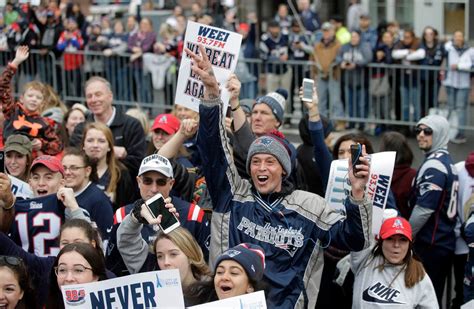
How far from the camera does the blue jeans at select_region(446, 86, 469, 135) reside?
1448cm

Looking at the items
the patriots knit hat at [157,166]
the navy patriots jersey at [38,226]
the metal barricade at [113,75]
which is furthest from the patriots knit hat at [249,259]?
the metal barricade at [113,75]

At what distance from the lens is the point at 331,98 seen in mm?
15453

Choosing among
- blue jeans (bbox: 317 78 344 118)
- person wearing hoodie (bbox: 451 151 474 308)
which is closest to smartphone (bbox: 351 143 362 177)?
person wearing hoodie (bbox: 451 151 474 308)

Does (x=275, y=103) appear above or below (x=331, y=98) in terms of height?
above

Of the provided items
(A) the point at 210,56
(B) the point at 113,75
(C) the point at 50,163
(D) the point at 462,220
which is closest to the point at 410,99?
(B) the point at 113,75

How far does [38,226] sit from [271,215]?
77.3 inches

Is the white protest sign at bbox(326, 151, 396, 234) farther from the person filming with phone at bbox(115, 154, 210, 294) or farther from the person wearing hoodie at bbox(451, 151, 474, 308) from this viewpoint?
the person wearing hoodie at bbox(451, 151, 474, 308)

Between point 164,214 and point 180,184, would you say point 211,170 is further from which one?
point 180,184

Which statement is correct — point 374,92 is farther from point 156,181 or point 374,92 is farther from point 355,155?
point 355,155

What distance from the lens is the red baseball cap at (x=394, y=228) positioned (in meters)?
7.42

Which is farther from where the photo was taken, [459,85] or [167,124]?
[459,85]

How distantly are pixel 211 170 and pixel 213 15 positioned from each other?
42.5ft

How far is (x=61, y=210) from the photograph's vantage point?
760 cm

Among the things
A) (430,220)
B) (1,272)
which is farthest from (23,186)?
(430,220)
